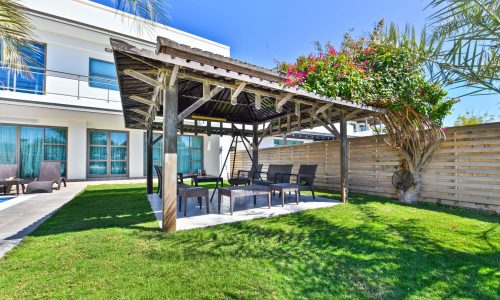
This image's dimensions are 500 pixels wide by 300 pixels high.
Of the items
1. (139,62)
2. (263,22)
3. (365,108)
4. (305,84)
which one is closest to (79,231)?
(139,62)

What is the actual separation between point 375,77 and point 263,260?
578cm

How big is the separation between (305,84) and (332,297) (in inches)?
176

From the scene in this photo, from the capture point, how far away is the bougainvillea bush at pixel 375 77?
5891 mm

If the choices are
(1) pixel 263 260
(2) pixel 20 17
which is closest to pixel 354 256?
(1) pixel 263 260

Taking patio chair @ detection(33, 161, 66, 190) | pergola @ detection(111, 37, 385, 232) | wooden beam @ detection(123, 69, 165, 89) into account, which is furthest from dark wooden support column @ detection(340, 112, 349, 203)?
patio chair @ detection(33, 161, 66, 190)

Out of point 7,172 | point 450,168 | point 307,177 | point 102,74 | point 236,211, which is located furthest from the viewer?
point 102,74

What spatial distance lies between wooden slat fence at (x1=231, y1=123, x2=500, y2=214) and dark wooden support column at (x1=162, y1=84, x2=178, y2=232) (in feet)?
21.7

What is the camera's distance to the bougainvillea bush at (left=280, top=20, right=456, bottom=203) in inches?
233

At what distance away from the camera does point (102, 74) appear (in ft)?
42.2

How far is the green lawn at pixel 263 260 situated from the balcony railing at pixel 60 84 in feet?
29.5

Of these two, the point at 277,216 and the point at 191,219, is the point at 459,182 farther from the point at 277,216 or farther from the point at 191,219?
the point at 191,219

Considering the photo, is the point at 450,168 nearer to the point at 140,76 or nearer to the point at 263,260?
the point at 263,260

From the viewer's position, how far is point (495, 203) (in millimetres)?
5492

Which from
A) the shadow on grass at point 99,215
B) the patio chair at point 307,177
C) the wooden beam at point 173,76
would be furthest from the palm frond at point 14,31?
the patio chair at point 307,177
